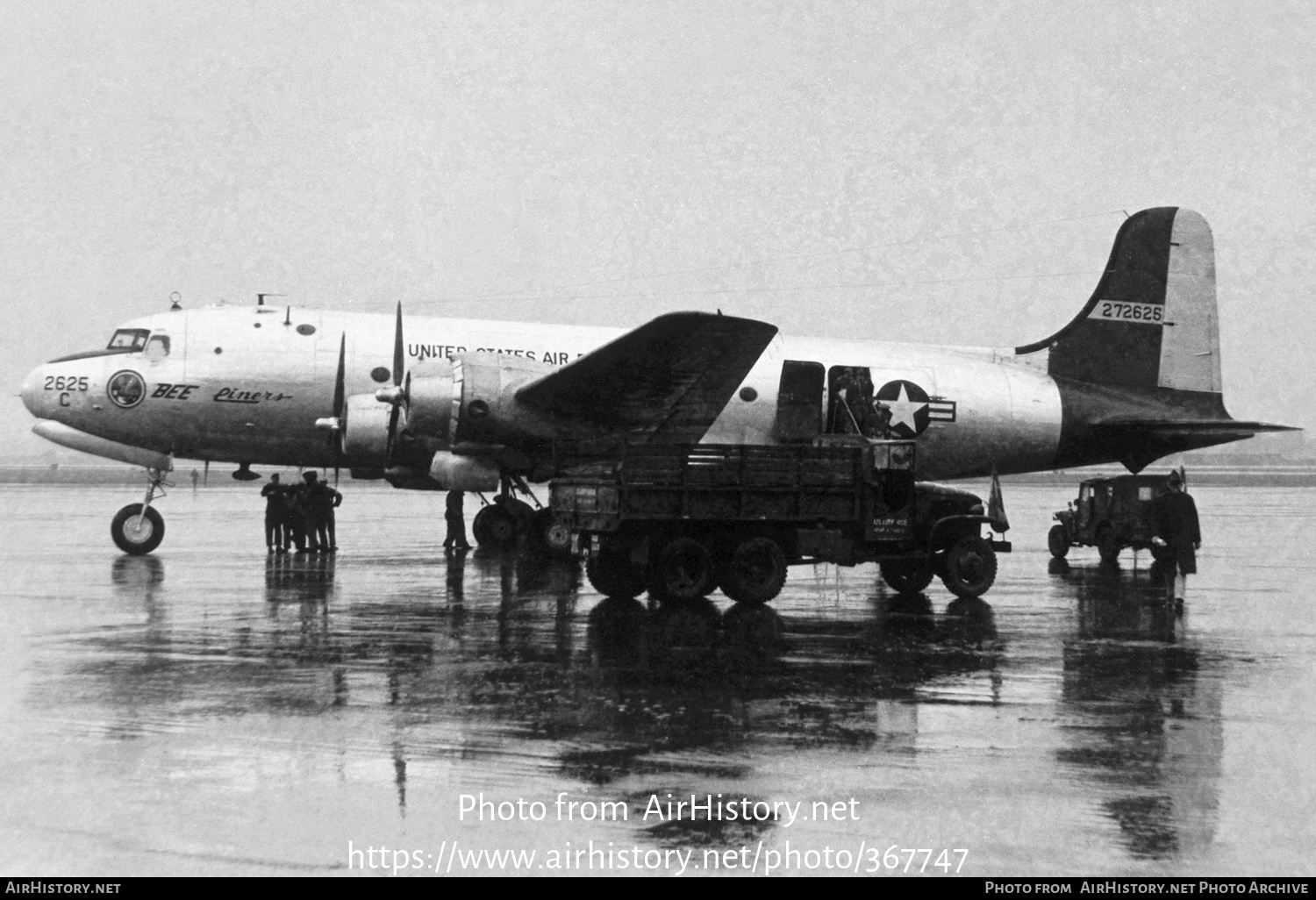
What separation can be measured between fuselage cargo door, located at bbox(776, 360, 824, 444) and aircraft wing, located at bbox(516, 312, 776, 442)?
54.6 inches

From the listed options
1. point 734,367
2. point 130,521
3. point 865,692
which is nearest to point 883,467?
point 734,367

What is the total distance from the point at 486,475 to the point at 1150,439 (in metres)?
12.5

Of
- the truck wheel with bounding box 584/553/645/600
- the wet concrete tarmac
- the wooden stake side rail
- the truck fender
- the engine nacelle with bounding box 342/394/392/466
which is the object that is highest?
the engine nacelle with bounding box 342/394/392/466

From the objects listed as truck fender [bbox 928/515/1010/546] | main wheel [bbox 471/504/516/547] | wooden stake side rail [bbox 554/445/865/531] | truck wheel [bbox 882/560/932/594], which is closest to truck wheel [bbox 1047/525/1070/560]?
truck wheel [bbox 882/560/932/594]

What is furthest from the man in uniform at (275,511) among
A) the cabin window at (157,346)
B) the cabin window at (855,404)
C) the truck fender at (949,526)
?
the truck fender at (949,526)

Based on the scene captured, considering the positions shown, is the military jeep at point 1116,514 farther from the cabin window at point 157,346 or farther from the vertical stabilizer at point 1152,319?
the cabin window at point 157,346

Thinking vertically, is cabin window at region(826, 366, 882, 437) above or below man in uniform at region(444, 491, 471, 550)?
above

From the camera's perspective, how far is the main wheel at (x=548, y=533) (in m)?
22.5

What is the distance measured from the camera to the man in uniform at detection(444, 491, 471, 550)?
2553cm

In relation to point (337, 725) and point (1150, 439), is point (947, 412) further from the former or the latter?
point (337, 725)

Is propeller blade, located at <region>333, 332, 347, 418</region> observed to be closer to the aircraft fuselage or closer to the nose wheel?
the aircraft fuselage

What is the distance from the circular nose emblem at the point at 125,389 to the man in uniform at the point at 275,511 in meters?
2.78

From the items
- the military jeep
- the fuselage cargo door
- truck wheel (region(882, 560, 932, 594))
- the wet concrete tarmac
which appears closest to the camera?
the wet concrete tarmac

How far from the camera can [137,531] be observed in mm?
23578
